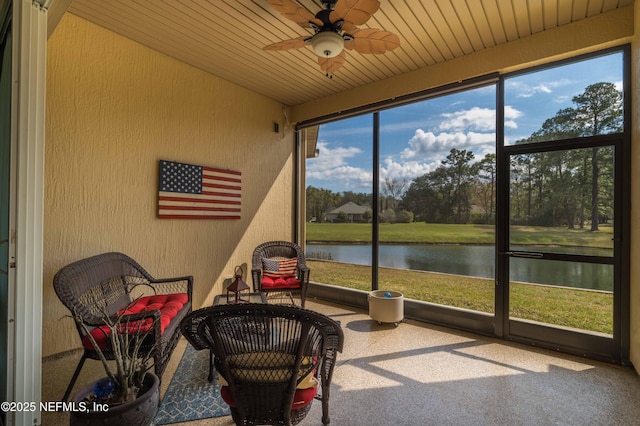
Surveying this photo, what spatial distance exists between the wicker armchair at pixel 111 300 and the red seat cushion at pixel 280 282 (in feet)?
3.31

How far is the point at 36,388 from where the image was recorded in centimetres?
157

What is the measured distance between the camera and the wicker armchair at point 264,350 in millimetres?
1380

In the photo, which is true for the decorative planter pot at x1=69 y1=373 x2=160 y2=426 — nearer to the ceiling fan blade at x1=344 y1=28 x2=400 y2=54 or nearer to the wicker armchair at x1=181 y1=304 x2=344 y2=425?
the wicker armchair at x1=181 y1=304 x2=344 y2=425

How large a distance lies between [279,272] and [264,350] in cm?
267

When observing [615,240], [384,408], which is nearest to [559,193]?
[615,240]

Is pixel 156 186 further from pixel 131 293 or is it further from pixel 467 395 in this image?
pixel 467 395

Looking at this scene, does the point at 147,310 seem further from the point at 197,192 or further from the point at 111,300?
the point at 197,192

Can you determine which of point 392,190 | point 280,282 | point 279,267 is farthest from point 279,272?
point 392,190

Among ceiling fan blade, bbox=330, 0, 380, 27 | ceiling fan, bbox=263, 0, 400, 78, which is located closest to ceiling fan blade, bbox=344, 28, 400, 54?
ceiling fan, bbox=263, 0, 400, 78

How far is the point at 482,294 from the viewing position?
141 inches

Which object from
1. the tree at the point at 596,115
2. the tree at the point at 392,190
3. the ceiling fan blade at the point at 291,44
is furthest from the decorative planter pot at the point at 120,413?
the tree at the point at 596,115

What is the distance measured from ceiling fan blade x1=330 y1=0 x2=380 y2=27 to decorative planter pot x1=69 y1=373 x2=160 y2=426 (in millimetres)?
2636

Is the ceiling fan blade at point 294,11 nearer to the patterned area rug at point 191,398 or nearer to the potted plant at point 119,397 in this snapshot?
the potted plant at point 119,397

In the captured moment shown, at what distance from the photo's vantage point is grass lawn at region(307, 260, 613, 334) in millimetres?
2881
